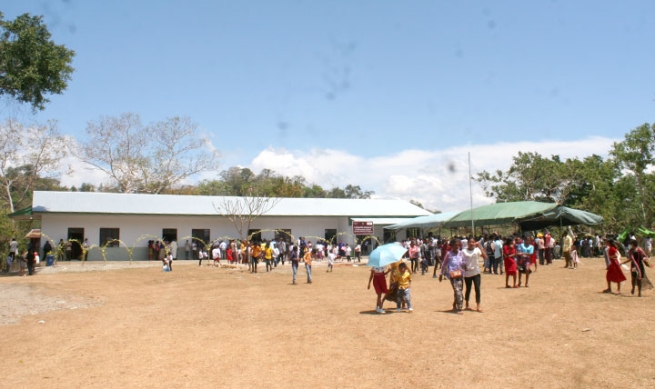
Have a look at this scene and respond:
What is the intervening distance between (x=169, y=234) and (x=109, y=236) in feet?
12.8

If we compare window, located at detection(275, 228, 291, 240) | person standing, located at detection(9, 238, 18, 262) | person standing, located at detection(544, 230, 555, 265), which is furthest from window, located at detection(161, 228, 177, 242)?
person standing, located at detection(544, 230, 555, 265)

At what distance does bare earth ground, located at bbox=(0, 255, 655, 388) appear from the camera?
650 centimetres

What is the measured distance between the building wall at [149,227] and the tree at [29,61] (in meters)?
11.1

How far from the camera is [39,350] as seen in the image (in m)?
8.49

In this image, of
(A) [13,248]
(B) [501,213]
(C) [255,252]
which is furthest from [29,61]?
(B) [501,213]

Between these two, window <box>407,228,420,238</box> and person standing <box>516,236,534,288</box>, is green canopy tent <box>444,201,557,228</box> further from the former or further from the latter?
window <box>407,228,420,238</box>

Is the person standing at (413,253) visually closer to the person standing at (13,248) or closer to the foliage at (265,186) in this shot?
the person standing at (13,248)

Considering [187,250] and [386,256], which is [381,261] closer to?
[386,256]

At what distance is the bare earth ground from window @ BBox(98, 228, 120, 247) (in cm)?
2076

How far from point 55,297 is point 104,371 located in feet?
31.7

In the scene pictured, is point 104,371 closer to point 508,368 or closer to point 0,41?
point 508,368

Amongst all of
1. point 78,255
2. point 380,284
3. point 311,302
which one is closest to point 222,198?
point 78,255

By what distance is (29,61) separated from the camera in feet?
80.5

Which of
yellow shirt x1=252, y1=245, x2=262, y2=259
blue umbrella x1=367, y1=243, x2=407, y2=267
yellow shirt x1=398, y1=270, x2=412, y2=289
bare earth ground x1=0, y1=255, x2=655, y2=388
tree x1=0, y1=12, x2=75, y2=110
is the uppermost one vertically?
tree x1=0, y1=12, x2=75, y2=110
